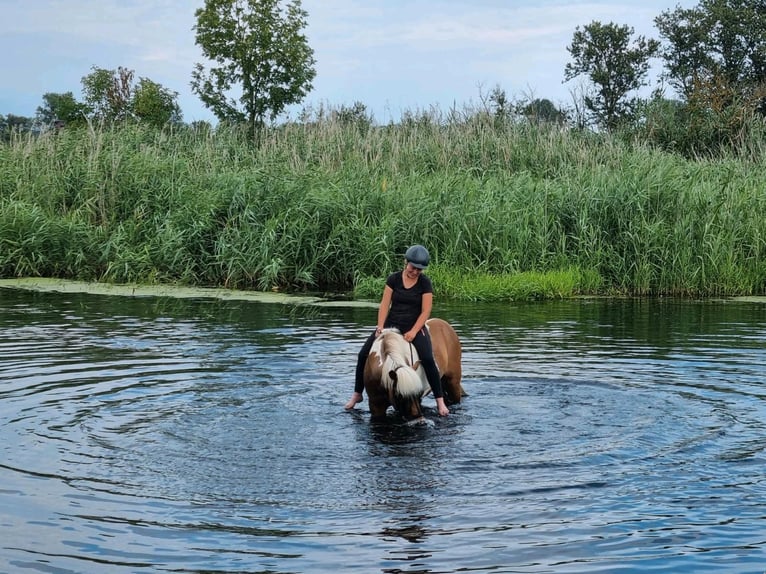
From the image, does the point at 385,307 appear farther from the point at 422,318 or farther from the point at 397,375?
the point at 397,375

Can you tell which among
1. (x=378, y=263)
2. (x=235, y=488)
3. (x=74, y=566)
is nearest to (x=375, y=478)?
(x=235, y=488)

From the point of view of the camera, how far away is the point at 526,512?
19.1ft

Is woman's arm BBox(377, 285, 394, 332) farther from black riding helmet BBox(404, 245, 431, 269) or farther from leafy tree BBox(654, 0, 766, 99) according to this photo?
leafy tree BBox(654, 0, 766, 99)

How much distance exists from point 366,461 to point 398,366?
119 centimetres

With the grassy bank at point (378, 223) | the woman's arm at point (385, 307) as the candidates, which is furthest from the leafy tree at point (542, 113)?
the woman's arm at point (385, 307)

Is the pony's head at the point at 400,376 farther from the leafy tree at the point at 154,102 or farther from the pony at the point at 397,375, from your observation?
the leafy tree at the point at 154,102

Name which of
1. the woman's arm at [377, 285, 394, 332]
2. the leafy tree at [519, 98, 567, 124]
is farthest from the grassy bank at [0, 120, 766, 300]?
the woman's arm at [377, 285, 394, 332]

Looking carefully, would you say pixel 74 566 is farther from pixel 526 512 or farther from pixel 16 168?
pixel 16 168

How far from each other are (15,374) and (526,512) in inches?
253

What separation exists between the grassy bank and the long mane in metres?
9.13

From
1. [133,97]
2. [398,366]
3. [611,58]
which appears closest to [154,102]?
[133,97]

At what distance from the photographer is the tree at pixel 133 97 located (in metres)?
38.0

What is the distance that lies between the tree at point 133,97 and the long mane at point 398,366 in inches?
1165

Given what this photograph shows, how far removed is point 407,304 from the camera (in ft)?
27.9
